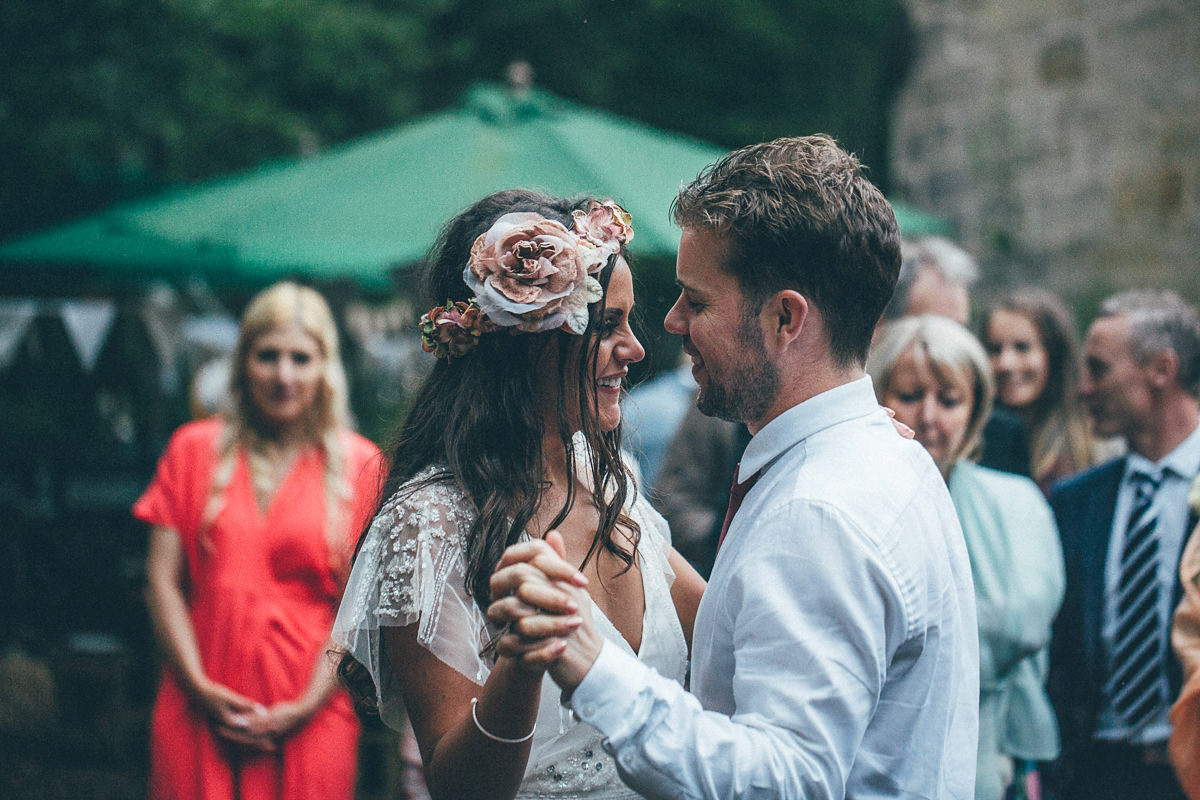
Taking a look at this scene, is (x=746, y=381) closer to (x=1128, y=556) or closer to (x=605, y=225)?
(x=605, y=225)

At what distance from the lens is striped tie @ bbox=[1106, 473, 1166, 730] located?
344cm

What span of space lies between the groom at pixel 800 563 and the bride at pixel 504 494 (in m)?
0.29

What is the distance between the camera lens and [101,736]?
19.3 feet

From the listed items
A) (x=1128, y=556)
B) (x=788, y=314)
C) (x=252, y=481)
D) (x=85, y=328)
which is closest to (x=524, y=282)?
(x=788, y=314)

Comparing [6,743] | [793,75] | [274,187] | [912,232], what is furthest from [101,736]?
[793,75]

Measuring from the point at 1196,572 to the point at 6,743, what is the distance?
598cm

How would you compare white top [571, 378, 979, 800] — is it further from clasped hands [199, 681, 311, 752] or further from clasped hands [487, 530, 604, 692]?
clasped hands [199, 681, 311, 752]

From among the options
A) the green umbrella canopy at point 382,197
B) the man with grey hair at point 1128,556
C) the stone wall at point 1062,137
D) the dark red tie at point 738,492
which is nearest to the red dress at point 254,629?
the dark red tie at point 738,492

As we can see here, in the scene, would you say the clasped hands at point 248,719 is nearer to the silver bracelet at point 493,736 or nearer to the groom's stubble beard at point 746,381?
the silver bracelet at point 493,736

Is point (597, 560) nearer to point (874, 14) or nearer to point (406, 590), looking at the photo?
point (406, 590)

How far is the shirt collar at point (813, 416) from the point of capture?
1861mm

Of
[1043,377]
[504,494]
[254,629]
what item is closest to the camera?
[504,494]

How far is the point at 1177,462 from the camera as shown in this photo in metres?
3.63

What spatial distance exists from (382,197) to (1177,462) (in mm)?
3799
